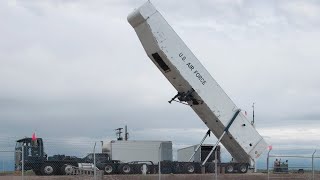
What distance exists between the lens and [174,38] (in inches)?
971

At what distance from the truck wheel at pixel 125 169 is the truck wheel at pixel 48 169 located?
3.29 metres

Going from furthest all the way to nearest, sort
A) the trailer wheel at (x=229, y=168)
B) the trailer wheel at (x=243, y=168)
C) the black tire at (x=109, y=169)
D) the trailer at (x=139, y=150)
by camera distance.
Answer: the trailer at (x=139, y=150), the trailer wheel at (x=229, y=168), the trailer wheel at (x=243, y=168), the black tire at (x=109, y=169)

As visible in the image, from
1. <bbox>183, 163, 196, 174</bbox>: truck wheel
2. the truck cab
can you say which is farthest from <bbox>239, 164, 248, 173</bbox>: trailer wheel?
the truck cab

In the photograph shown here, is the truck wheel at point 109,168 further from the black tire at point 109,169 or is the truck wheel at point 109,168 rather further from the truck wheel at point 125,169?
the truck wheel at point 125,169

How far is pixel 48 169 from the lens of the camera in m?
24.9

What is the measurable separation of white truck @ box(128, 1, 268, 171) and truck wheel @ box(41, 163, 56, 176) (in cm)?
646

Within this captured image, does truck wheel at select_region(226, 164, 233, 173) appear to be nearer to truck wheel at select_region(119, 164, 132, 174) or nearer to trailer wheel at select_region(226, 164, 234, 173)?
trailer wheel at select_region(226, 164, 234, 173)

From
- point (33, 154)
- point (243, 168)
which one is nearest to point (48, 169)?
point (33, 154)

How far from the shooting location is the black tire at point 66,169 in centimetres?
2431

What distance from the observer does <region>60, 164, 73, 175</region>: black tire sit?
2431cm

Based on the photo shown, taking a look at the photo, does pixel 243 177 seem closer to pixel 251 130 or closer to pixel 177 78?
pixel 251 130

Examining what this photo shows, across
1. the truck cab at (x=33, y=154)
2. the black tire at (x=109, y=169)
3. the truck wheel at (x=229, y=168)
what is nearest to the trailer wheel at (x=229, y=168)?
the truck wheel at (x=229, y=168)

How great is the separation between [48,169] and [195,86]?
7.81 meters

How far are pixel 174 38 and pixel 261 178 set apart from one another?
773 centimetres
